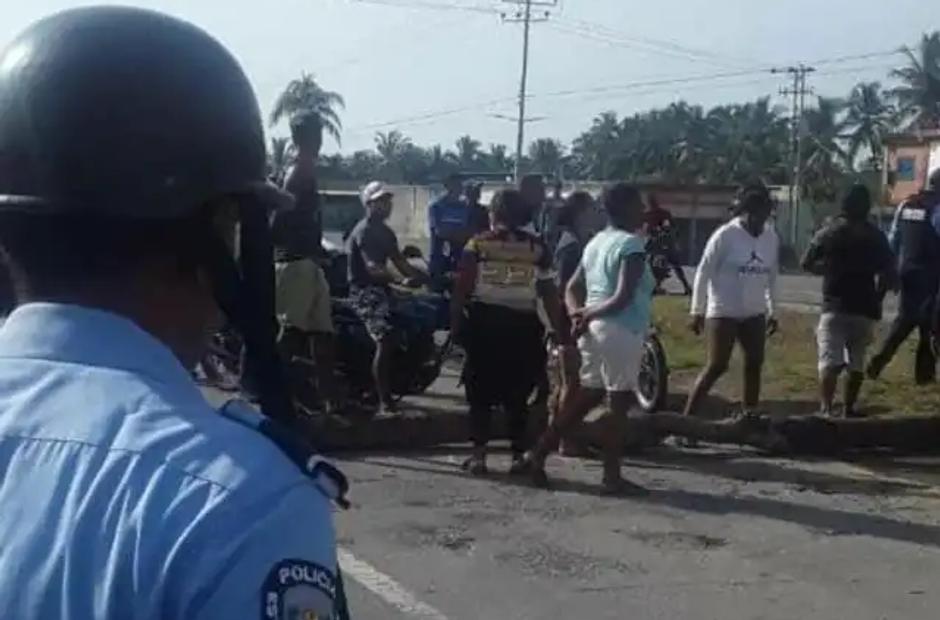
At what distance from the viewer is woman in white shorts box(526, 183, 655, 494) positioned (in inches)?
361

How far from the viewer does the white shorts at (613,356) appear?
9211mm

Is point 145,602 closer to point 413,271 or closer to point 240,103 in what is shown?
point 240,103

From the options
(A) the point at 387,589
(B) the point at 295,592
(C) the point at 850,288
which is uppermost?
(B) the point at 295,592

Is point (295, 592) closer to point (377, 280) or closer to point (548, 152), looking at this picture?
point (377, 280)

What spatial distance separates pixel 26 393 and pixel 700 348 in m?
16.2

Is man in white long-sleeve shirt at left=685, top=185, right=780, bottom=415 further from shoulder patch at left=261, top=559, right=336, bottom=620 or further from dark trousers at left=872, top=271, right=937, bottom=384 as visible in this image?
shoulder patch at left=261, top=559, right=336, bottom=620

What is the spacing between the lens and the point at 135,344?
153 centimetres

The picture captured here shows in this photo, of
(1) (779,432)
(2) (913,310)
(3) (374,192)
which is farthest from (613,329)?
(2) (913,310)

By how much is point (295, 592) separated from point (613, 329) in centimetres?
791

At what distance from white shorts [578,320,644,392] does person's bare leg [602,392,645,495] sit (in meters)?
0.07

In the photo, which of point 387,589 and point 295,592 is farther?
point 387,589

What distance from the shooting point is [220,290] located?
168 centimetres

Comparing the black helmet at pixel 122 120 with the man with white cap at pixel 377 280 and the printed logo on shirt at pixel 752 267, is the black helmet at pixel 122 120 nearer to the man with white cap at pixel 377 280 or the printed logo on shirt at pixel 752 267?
the printed logo on shirt at pixel 752 267

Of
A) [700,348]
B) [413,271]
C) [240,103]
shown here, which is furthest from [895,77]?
[240,103]
